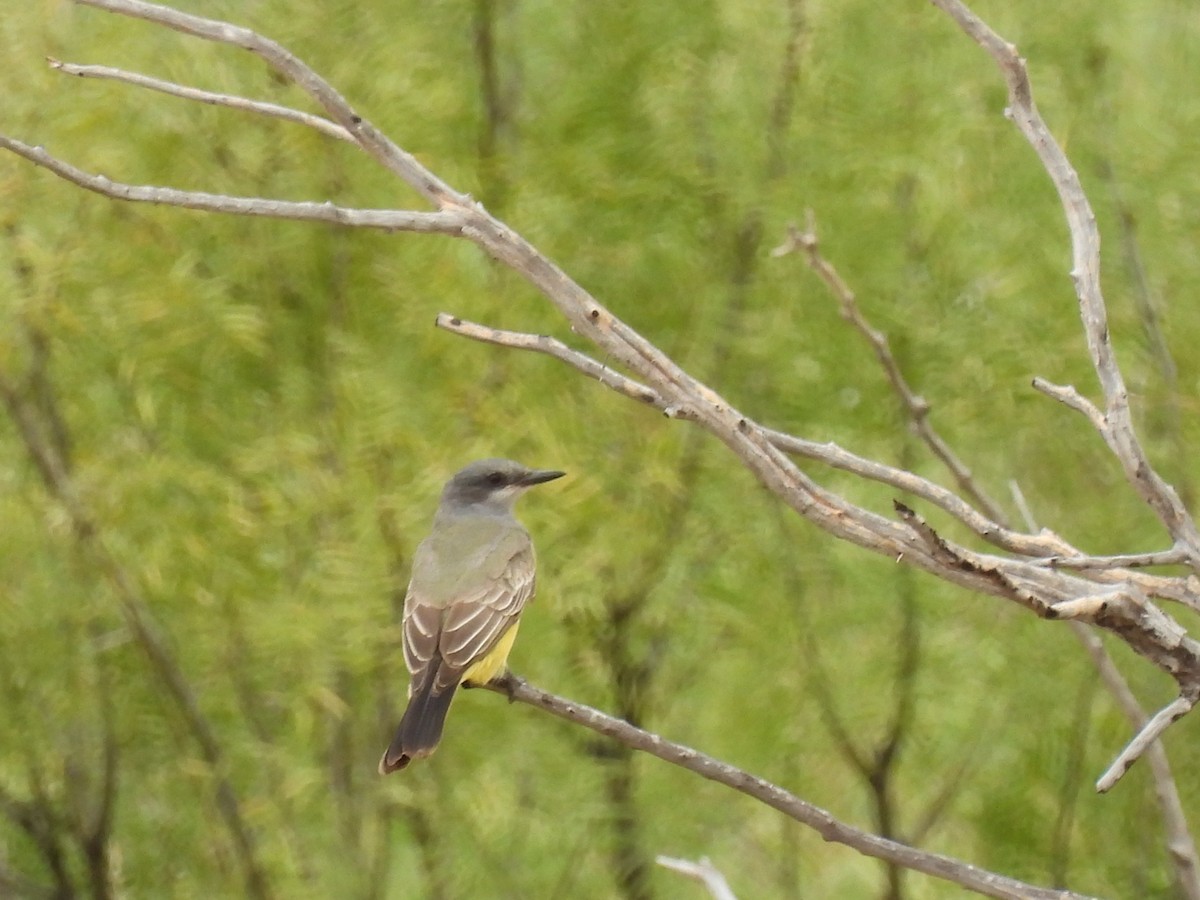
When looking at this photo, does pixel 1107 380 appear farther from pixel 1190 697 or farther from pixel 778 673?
pixel 778 673

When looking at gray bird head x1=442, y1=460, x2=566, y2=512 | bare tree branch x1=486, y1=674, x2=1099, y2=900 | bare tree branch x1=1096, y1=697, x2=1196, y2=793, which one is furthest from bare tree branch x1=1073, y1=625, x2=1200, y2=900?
gray bird head x1=442, y1=460, x2=566, y2=512

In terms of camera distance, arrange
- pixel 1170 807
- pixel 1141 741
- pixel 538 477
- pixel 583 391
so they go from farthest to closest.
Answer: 1. pixel 583 391
2. pixel 538 477
3. pixel 1170 807
4. pixel 1141 741

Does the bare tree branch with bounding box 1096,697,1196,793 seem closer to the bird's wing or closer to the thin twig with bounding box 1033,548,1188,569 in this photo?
the thin twig with bounding box 1033,548,1188,569

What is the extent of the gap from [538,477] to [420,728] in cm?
78

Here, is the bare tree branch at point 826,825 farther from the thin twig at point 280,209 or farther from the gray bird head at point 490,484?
the gray bird head at point 490,484

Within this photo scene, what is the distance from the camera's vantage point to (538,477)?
142 inches

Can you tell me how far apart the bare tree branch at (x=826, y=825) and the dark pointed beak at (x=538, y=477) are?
1.40m

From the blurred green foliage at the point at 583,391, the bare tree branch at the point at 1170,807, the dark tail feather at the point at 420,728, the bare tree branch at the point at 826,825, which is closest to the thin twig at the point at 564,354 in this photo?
the bare tree branch at the point at 826,825

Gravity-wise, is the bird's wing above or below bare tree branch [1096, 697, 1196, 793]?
below

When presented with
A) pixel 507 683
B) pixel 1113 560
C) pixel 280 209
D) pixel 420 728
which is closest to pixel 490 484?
pixel 507 683

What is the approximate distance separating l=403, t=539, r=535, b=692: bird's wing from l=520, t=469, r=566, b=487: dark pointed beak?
149mm

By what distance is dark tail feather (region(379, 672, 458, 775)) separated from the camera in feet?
9.34

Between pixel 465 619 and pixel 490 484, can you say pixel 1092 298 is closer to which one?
pixel 465 619

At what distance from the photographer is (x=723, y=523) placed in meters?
4.10
